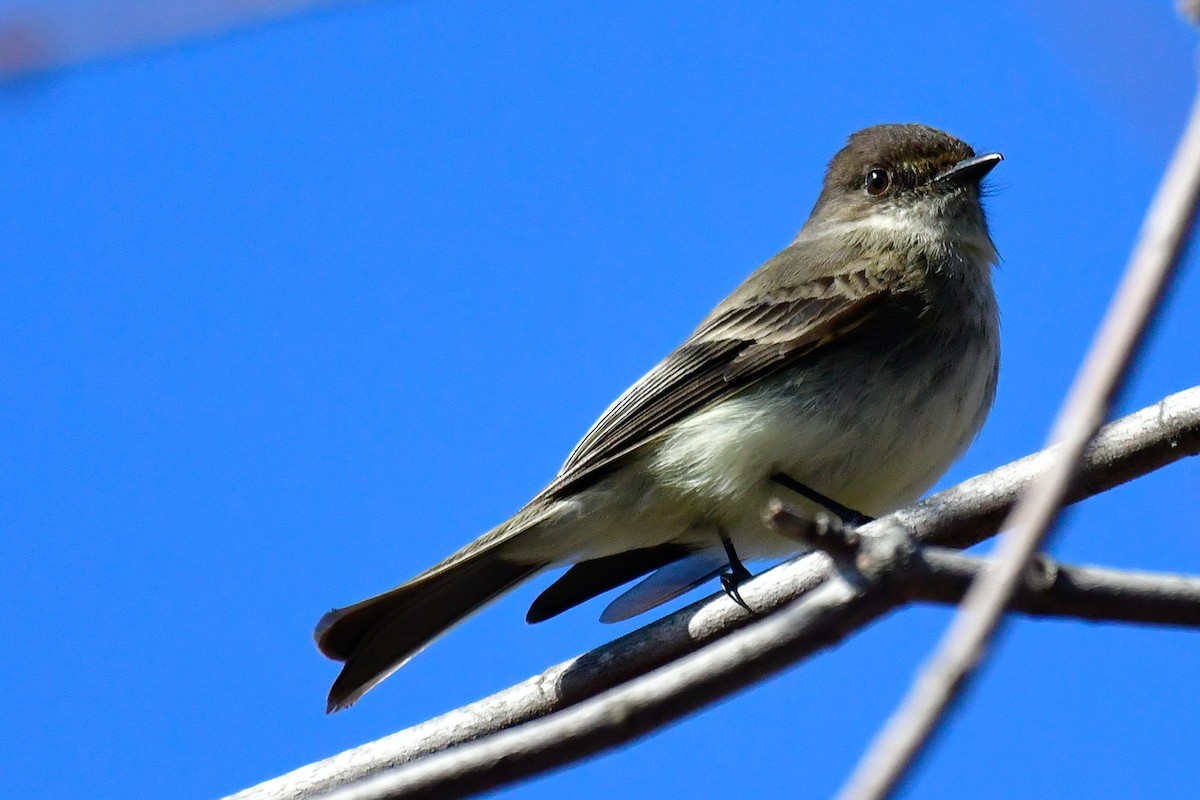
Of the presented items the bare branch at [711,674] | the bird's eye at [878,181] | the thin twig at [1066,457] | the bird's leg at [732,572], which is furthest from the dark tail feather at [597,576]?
the thin twig at [1066,457]

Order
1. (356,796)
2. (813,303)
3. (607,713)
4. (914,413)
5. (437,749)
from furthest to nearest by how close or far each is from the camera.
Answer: (813,303), (914,413), (437,749), (356,796), (607,713)

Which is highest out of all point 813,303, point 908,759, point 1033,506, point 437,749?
point 813,303

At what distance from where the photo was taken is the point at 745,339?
5.62 meters

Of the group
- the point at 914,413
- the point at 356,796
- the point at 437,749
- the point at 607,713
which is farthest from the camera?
the point at 914,413

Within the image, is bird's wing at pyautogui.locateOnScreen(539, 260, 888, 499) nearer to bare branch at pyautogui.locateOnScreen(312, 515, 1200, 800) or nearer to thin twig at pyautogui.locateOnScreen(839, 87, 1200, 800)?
bare branch at pyautogui.locateOnScreen(312, 515, 1200, 800)

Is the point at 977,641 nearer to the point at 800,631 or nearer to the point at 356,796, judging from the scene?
the point at 800,631

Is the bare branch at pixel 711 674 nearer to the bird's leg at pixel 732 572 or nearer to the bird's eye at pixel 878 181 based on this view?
the bird's leg at pixel 732 572

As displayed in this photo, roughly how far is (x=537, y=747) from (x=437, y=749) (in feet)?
5.22

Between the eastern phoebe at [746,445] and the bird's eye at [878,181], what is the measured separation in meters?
0.59

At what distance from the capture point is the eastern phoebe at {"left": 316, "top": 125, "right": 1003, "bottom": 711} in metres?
5.14

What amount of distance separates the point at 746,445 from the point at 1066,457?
4039mm

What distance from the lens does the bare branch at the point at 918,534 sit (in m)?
3.68

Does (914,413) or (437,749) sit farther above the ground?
(914,413)

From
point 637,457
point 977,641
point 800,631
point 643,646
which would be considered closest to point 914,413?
point 637,457
